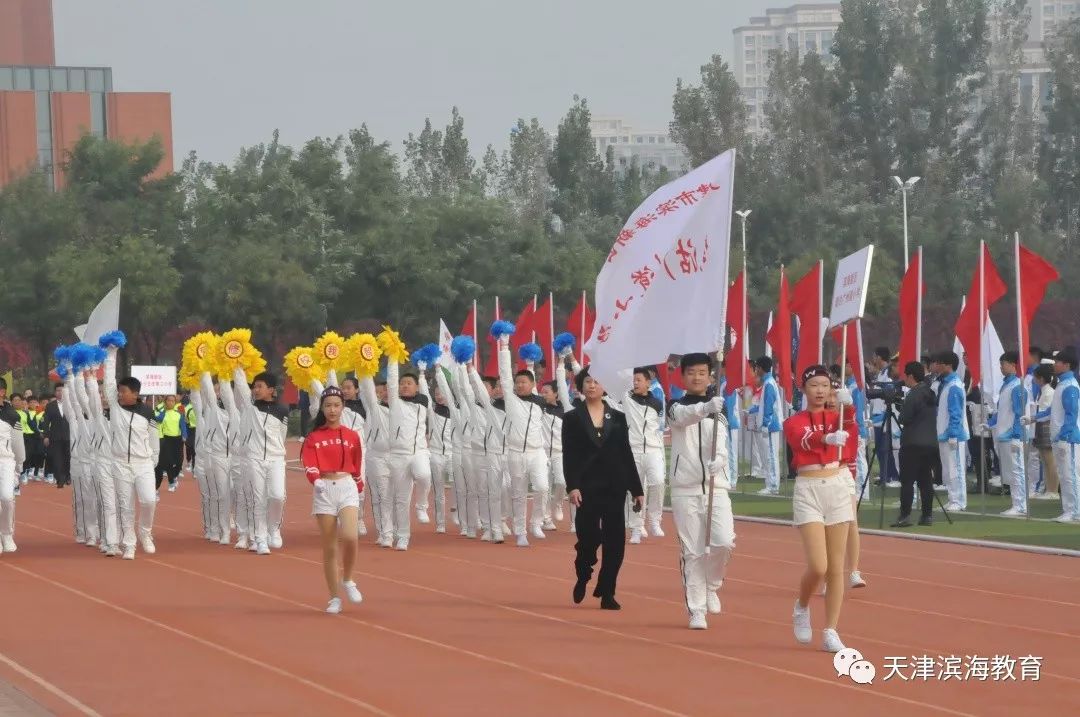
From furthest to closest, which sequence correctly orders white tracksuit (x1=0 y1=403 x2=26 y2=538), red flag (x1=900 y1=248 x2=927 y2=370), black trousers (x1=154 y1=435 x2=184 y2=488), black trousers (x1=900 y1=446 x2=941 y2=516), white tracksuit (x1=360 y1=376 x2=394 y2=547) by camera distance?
black trousers (x1=154 y1=435 x2=184 y2=488) < red flag (x1=900 y1=248 x2=927 y2=370) < white tracksuit (x1=360 y1=376 x2=394 y2=547) < black trousers (x1=900 y1=446 x2=941 y2=516) < white tracksuit (x1=0 y1=403 x2=26 y2=538)

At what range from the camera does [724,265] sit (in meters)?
12.2

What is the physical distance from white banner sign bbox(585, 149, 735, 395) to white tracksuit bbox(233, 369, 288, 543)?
268 inches

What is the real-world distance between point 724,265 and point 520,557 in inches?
265

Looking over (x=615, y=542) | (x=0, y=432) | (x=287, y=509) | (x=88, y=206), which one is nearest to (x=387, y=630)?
(x=615, y=542)

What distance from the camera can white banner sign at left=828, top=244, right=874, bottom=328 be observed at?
18031 millimetres

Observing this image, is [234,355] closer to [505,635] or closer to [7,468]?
[7,468]

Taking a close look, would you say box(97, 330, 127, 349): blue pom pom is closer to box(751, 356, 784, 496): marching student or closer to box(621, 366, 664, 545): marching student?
box(621, 366, 664, 545): marching student

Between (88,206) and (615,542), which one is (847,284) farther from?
(88,206)

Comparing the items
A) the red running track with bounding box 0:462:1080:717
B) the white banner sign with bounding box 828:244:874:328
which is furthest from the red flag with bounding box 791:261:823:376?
the red running track with bounding box 0:462:1080:717

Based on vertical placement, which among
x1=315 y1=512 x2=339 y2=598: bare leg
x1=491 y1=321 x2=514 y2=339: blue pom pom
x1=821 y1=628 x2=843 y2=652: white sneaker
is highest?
x1=491 y1=321 x2=514 y2=339: blue pom pom

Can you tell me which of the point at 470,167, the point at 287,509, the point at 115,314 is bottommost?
the point at 287,509

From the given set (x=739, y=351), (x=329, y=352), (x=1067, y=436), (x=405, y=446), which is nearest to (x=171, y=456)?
(x=739, y=351)

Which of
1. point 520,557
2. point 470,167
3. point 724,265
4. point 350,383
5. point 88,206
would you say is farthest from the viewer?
point 470,167

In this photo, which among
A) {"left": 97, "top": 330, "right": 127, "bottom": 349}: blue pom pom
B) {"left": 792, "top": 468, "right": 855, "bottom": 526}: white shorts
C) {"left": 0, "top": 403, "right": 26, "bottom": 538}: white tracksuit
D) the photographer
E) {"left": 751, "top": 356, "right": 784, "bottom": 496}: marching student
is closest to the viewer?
{"left": 792, "top": 468, "right": 855, "bottom": 526}: white shorts
